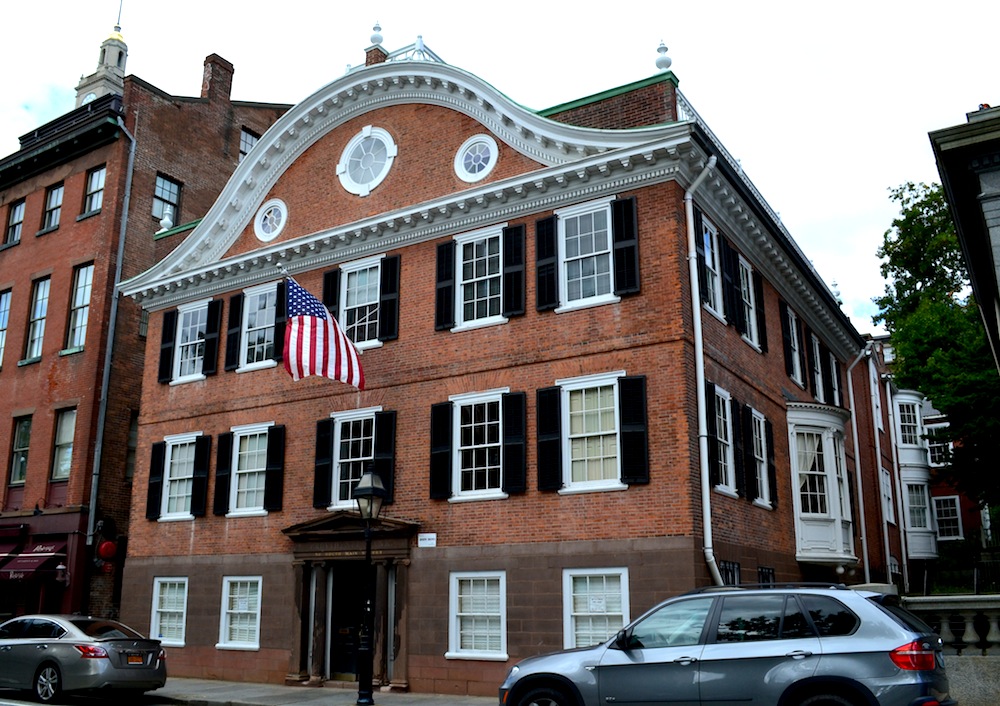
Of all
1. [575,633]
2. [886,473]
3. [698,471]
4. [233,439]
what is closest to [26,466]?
[233,439]

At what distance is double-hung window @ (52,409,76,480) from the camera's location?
2573 centimetres

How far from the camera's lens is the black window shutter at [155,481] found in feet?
73.6

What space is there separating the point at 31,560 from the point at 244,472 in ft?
25.5

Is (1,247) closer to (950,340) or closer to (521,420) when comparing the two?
(521,420)

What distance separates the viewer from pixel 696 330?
1630 centimetres

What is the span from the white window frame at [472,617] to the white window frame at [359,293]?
5313mm

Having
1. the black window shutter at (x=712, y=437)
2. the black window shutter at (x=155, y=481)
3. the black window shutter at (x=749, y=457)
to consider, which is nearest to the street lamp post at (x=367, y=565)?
the black window shutter at (x=712, y=437)

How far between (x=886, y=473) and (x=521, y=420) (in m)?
19.7

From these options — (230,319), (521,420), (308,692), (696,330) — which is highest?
(230,319)

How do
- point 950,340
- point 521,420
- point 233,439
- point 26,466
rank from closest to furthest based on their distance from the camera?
point 521,420 < point 233,439 < point 26,466 < point 950,340

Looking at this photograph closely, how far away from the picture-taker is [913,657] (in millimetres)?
8633

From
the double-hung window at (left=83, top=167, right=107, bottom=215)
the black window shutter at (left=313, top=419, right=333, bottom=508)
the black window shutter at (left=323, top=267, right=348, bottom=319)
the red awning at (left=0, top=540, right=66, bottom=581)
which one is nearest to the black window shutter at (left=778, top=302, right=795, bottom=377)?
the black window shutter at (left=323, top=267, right=348, bottom=319)

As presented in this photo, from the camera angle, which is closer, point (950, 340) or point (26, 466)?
point (26, 466)

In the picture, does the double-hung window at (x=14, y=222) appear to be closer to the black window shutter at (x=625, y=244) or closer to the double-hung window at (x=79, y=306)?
the double-hung window at (x=79, y=306)
